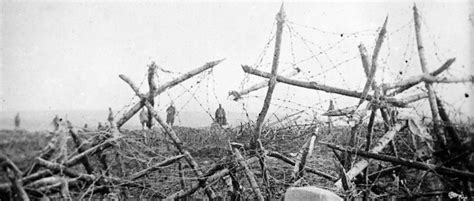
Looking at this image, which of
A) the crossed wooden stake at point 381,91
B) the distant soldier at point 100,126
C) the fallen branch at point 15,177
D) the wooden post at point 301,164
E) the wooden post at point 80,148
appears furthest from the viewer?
the wooden post at point 301,164

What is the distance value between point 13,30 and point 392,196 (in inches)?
217

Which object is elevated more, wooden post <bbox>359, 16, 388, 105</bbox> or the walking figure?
wooden post <bbox>359, 16, 388, 105</bbox>

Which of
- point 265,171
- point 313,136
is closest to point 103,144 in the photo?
point 265,171

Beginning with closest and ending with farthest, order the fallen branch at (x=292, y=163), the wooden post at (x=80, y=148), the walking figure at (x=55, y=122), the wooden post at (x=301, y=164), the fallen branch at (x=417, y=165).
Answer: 1. the walking figure at (x=55, y=122)
2. the wooden post at (x=80, y=148)
3. the fallen branch at (x=417, y=165)
4. the wooden post at (x=301, y=164)
5. the fallen branch at (x=292, y=163)

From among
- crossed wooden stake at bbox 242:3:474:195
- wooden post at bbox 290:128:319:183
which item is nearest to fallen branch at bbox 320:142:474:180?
crossed wooden stake at bbox 242:3:474:195

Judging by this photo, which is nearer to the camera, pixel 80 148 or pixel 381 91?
pixel 80 148

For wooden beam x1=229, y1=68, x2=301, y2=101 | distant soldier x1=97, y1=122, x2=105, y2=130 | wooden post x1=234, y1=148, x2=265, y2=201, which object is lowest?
wooden post x1=234, y1=148, x2=265, y2=201

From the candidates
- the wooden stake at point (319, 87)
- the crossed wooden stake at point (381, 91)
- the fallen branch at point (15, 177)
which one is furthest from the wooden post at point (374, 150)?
the fallen branch at point (15, 177)

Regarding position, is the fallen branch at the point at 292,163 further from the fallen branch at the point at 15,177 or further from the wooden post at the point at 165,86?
the fallen branch at the point at 15,177

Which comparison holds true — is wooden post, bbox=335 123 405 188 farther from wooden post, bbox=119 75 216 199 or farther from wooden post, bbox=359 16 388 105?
wooden post, bbox=119 75 216 199

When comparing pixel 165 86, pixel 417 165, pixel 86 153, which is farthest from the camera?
pixel 165 86

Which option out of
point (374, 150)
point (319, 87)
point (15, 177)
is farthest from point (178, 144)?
point (374, 150)

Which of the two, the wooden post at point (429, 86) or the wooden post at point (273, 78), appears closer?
the wooden post at point (429, 86)

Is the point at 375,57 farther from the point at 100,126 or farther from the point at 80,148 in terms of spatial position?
the point at 80,148
